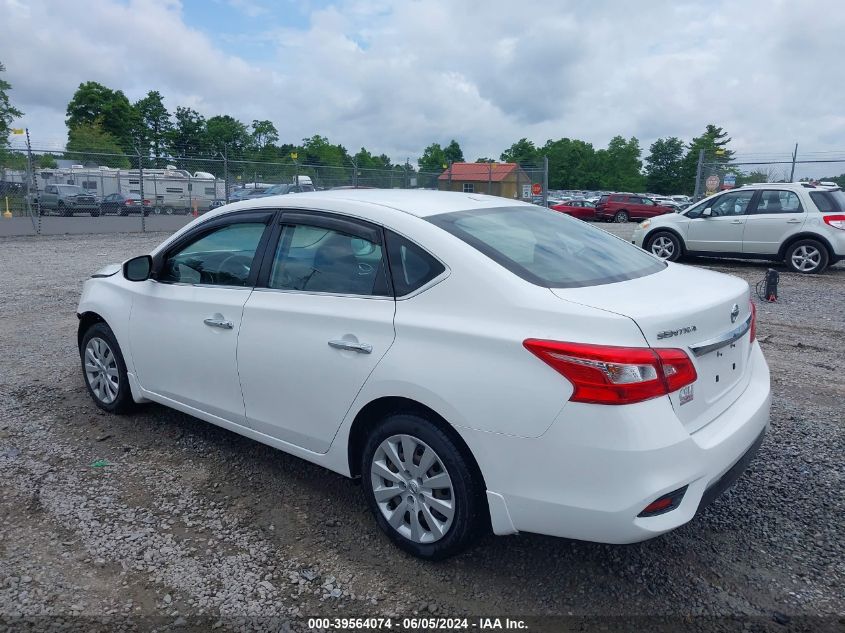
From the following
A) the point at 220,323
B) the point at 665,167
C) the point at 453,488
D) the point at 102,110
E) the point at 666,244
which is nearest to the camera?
the point at 453,488

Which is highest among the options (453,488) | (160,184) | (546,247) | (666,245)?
(160,184)

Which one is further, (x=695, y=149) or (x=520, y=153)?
(x=520, y=153)

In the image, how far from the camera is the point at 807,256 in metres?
11.8

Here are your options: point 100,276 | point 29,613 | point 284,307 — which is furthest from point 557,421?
point 100,276

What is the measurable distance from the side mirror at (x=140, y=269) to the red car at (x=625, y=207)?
1215 inches

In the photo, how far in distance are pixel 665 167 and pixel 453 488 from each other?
10127 cm

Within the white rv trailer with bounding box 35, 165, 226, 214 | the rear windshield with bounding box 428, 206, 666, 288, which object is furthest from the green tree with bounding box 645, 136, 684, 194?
the rear windshield with bounding box 428, 206, 666, 288

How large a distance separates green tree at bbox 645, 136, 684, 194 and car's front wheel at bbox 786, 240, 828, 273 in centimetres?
8660

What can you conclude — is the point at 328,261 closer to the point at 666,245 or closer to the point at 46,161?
the point at 666,245

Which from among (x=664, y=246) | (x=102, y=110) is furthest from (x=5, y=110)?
(x=664, y=246)

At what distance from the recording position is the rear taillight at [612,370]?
235 centimetres

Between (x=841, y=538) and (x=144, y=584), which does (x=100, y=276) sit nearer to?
(x=144, y=584)

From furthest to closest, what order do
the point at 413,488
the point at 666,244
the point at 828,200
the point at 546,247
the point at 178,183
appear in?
the point at 178,183 < the point at 666,244 < the point at 828,200 < the point at 546,247 < the point at 413,488

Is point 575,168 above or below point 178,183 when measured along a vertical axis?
above
